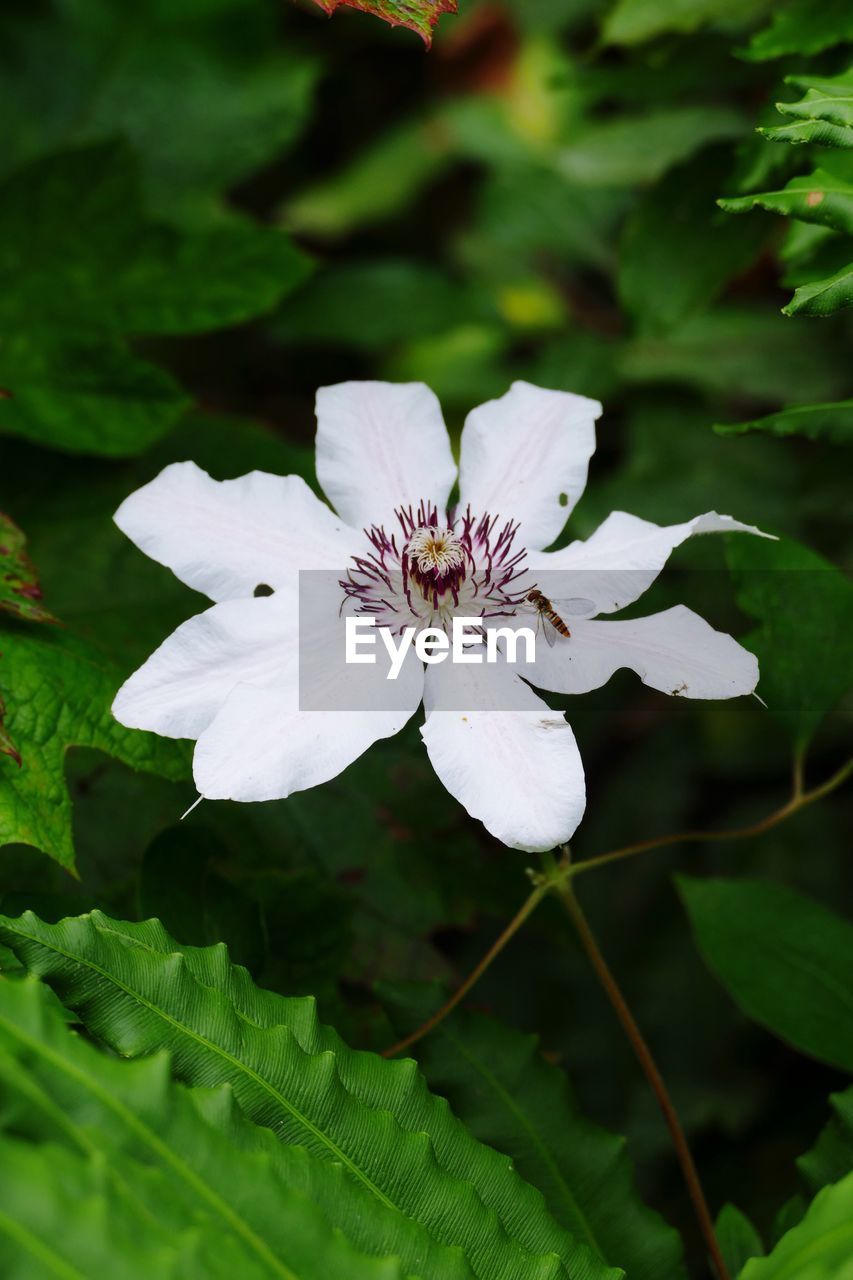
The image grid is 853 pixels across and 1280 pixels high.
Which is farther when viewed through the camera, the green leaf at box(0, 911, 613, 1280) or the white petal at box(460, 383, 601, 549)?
the white petal at box(460, 383, 601, 549)

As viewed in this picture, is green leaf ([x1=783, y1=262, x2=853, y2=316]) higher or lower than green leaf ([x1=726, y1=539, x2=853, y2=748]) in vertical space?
higher

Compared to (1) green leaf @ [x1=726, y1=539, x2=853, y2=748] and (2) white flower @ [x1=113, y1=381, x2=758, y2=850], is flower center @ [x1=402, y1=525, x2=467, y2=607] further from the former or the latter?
(1) green leaf @ [x1=726, y1=539, x2=853, y2=748]

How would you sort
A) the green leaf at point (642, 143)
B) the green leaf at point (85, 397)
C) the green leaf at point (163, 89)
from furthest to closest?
the green leaf at point (163, 89) → the green leaf at point (642, 143) → the green leaf at point (85, 397)

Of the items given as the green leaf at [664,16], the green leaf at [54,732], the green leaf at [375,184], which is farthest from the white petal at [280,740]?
the green leaf at [375,184]

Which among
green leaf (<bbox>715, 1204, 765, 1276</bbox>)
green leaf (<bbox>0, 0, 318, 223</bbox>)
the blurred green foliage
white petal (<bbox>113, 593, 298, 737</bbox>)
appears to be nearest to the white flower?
white petal (<bbox>113, 593, 298, 737</bbox>)

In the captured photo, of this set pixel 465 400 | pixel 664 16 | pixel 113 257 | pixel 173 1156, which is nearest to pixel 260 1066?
pixel 173 1156

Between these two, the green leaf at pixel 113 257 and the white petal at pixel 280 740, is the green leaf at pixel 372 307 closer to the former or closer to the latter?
the green leaf at pixel 113 257

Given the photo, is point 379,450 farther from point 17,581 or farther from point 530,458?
point 17,581
